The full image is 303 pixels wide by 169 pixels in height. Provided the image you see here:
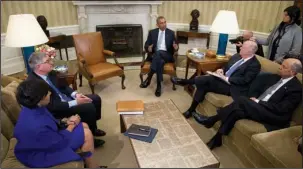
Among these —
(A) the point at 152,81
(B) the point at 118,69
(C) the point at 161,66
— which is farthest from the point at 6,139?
(A) the point at 152,81

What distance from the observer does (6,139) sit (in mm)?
1850

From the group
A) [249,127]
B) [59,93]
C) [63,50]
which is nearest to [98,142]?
[59,93]

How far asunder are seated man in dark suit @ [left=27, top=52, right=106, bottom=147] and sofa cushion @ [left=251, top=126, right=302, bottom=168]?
1531 millimetres

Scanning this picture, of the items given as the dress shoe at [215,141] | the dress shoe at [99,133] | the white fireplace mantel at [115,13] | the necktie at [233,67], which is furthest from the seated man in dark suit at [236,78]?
the white fireplace mantel at [115,13]

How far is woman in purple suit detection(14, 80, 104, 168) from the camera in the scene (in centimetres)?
153

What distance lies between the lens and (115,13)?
15.8ft

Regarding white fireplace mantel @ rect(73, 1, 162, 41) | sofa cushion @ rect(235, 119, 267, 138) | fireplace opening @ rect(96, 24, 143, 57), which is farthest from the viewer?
fireplace opening @ rect(96, 24, 143, 57)

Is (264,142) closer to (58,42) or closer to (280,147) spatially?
(280,147)

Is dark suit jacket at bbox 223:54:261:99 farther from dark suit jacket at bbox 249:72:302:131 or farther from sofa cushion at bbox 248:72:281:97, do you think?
dark suit jacket at bbox 249:72:302:131

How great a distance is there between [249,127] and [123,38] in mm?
3618

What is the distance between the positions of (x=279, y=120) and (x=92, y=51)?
2.73 m

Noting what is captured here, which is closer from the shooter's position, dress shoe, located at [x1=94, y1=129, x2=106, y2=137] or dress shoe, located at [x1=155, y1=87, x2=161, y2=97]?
dress shoe, located at [x1=94, y1=129, x2=106, y2=137]

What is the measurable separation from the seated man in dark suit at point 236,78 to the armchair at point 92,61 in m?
1.32

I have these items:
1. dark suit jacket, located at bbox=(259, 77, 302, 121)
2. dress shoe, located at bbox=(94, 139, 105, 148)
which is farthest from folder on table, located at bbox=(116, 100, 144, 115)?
dark suit jacket, located at bbox=(259, 77, 302, 121)
